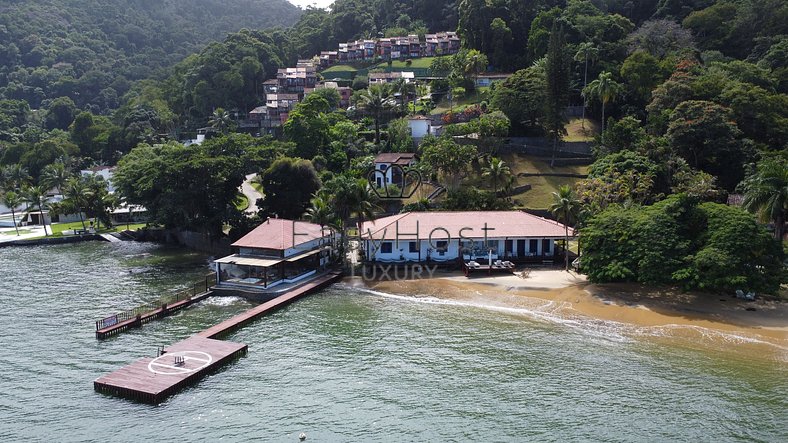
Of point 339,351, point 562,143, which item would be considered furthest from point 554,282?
point 562,143

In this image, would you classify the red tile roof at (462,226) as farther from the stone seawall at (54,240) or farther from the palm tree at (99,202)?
the palm tree at (99,202)

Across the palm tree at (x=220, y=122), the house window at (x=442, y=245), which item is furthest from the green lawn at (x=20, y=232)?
the house window at (x=442, y=245)

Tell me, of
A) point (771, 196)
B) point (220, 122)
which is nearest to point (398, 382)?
point (771, 196)

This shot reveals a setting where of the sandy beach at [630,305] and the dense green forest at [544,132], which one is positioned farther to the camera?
the dense green forest at [544,132]

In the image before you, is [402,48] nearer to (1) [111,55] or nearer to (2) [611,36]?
(2) [611,36]

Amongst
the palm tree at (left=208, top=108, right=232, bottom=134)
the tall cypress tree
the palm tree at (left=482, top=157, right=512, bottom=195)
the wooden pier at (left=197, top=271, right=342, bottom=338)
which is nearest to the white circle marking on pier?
the wooden pier at (left=197, top=271, right=342, bottom=338)

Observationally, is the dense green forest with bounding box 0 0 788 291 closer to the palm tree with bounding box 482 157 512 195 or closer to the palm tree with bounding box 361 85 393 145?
the palm tree with bounding box 482 157 512 195

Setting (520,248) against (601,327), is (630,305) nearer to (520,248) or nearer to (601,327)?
(601,327)
